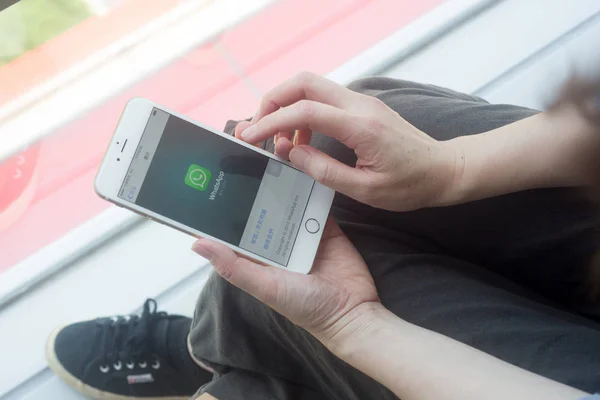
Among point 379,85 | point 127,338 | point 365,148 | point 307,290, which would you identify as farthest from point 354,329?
point 127,338

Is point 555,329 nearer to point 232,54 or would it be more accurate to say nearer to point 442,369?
point 442,369

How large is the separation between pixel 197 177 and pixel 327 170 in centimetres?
14

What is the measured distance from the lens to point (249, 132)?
495mm

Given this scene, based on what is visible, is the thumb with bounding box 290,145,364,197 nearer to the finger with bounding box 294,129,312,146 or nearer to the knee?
the finger with bounding box 294,129,312,146

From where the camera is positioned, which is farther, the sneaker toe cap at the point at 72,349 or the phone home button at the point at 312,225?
the sneaker toe cap at the point at 72,349

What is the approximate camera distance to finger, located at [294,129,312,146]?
53 cm

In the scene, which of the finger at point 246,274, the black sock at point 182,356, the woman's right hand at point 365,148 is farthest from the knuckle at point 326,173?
the black sock at point 182,356

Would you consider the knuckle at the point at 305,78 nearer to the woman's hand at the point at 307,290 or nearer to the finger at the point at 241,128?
the finger at the point at 241,128

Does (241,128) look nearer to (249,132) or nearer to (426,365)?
(249,132)

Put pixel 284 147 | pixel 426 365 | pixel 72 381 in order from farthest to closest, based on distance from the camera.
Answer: pixel 72 381
pixel 284 147
pixel 426 365

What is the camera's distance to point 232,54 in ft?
2.95

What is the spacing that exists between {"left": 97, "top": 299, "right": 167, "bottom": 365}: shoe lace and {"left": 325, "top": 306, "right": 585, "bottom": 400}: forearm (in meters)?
0.39

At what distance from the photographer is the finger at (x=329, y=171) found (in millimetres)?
474

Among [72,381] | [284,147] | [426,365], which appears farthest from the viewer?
[72,381]
